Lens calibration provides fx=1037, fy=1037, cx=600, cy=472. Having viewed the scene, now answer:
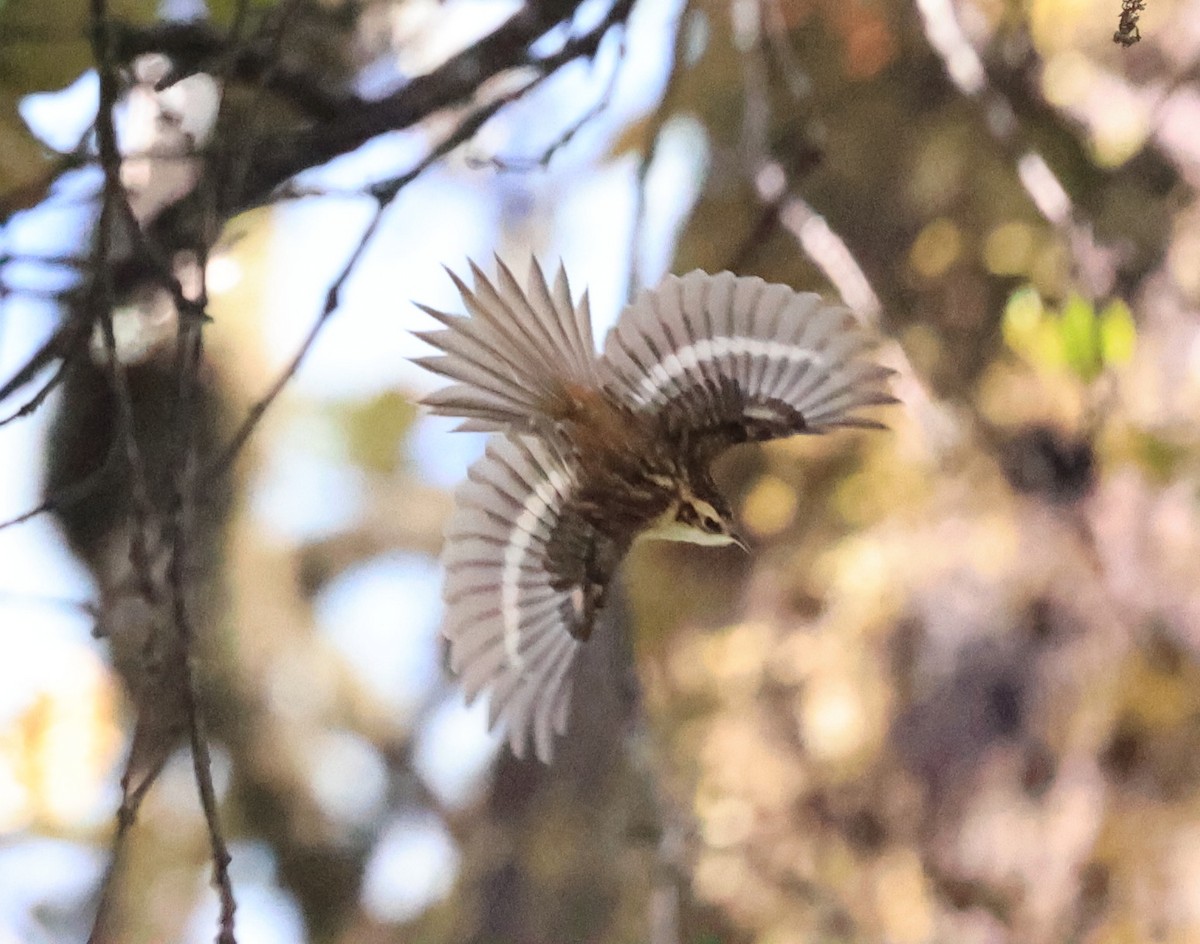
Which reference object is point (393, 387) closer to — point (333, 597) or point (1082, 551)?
point (333, 597)

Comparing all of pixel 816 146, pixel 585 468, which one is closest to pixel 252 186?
pixel 585 468

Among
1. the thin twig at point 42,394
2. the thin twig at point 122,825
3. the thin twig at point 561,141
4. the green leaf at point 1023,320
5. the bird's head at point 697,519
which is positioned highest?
the thin twig at point 561,141

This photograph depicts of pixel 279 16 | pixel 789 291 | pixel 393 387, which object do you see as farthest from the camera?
pixel 393 387

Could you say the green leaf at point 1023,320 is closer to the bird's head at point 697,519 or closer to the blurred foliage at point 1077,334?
the blurred foliage at point 1077,334

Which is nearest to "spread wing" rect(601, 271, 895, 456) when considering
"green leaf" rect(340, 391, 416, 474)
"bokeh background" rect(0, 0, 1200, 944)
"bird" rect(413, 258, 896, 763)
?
"bird" rect(413, 258, 896, 763)

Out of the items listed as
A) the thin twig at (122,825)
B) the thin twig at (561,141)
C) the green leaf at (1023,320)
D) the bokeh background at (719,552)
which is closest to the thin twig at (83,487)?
the bokeh background at (719,552)

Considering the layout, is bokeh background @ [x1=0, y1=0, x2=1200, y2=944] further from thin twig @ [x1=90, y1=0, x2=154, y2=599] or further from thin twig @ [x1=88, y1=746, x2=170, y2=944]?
thin twig @ [x1=90, y1=0, x2=154, y2=599]
